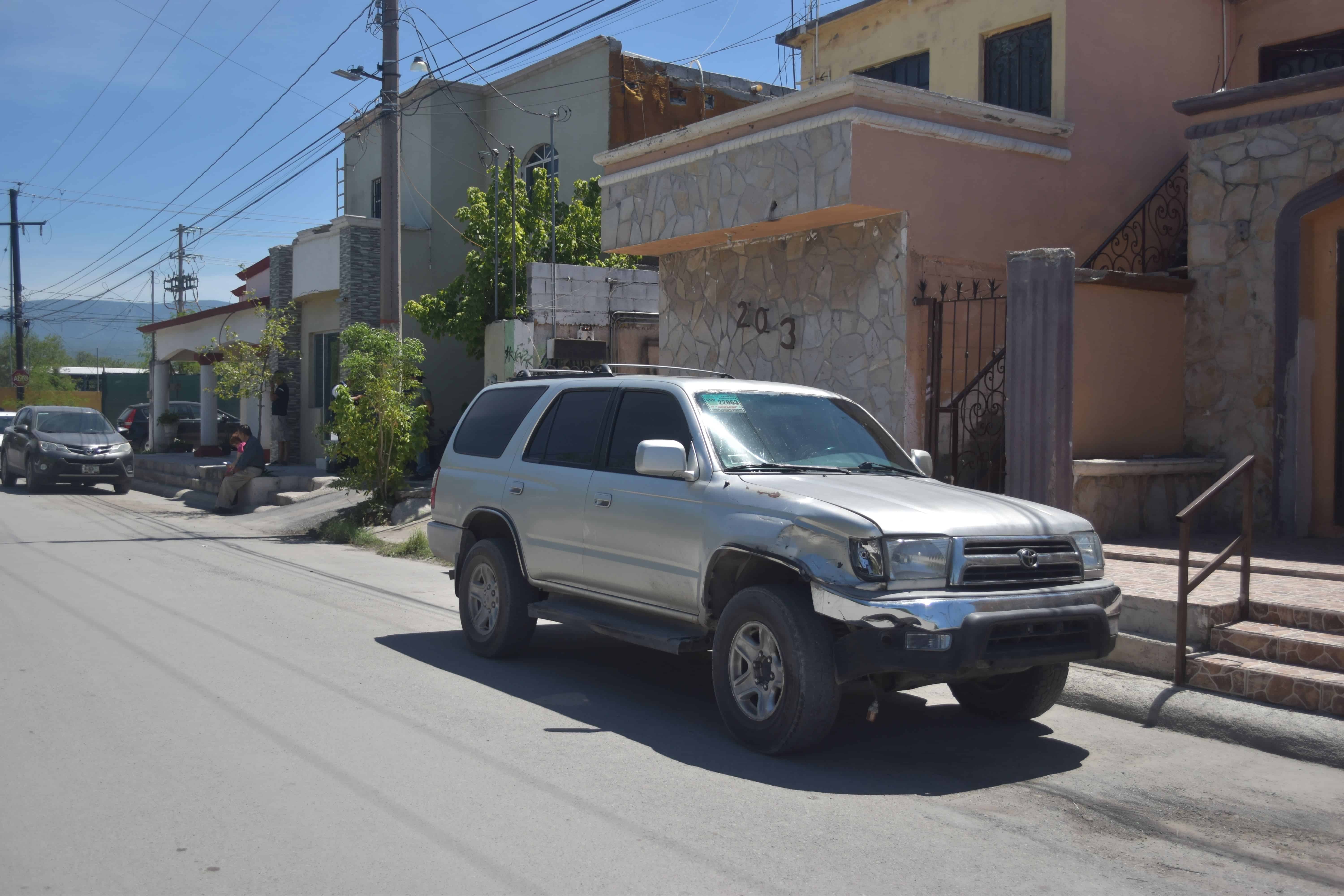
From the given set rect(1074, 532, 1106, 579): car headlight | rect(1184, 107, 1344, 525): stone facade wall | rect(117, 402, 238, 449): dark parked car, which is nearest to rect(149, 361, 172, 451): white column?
rect(117, 402, 238, 449): dark parked car

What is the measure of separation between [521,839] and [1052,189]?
10.1 meters

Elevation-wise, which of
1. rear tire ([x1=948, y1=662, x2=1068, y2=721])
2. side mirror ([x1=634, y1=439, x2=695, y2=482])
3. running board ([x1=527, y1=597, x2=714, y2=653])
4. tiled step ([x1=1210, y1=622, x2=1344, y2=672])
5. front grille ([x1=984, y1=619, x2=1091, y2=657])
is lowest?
rear tire ([x1=948, y1=662, x2=1068, y2=721])

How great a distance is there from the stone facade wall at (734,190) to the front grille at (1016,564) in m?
5.54

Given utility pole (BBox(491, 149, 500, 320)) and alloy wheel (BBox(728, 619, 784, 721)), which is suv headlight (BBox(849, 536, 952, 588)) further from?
utility pole (BBox(491, 149, 500, 320))

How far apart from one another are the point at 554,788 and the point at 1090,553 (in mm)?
3038

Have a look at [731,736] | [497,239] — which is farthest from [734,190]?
[497,239]

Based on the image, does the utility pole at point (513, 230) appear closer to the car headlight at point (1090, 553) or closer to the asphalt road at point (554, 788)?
the asphalt road at point (554, 788)

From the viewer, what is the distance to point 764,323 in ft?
41.8

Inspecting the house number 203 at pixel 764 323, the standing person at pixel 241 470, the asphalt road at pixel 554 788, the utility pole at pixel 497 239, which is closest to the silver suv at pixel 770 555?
the asphalt road at pixel 554 788

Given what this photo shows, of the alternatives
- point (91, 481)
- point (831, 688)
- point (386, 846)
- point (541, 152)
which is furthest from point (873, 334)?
point (91, 481)

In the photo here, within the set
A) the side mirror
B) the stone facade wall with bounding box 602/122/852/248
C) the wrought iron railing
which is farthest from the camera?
the wrought iron railing

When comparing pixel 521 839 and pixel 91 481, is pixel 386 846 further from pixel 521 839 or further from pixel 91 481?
pixel 91 481

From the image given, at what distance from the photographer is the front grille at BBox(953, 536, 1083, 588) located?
17.7 ft

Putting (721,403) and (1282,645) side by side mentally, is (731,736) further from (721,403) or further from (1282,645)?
(1282,645)
